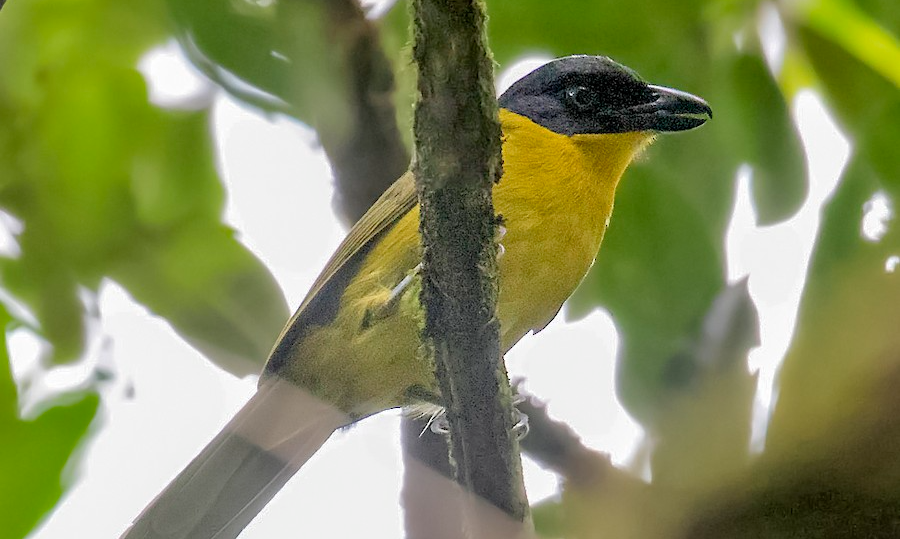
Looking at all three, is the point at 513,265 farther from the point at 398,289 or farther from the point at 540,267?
the point at 398,289

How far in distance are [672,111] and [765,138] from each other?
56 cm

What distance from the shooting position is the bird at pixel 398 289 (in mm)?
3020

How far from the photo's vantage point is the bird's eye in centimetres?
354

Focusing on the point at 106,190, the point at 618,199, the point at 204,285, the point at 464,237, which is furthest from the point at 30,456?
the point at 618,199

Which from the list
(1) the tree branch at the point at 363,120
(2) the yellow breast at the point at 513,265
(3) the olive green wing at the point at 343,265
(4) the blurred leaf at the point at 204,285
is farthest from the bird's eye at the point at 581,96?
(4) the blurred leaf at the point at 204,285

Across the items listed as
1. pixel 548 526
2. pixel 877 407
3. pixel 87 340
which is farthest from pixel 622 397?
pixel 87 340

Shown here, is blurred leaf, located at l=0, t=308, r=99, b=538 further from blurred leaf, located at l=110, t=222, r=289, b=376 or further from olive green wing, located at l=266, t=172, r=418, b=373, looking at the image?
olive green wing, located at l=266, t=172, r=418, b=373

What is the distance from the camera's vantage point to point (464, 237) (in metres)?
Answer: 1.96

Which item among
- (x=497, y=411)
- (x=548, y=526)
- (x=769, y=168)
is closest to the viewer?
(x=497, y=411)

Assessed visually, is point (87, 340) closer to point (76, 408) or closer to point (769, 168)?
point (76, 408)

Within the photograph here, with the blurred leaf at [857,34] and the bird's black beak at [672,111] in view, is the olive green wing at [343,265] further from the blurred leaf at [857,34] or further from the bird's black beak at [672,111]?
the blurred leaf at [857,34]

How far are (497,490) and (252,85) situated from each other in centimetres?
137

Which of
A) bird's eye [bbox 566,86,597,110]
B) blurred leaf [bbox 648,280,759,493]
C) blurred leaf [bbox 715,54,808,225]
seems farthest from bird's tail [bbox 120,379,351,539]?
blurred leaf [bbox 715,54,808,225]

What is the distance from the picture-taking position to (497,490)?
2.22 meters
